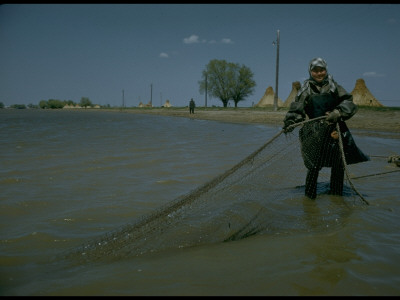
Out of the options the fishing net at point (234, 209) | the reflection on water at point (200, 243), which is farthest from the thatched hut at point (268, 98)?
the fishing net at point (234, 209)

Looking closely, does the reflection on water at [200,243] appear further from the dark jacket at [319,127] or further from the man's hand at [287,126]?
the man's hand at [287,126]

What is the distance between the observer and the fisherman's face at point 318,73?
145 inches

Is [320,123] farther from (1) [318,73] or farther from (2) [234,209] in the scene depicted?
(2) [234,209]

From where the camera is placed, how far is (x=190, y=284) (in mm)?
1979

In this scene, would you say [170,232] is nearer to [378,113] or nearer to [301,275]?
[301,275]

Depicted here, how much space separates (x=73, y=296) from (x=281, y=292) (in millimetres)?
1255

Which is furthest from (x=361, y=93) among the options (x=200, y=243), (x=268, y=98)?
(x=200, y=243)

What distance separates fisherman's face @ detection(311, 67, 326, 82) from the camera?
3.68m

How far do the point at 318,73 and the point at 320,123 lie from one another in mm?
599

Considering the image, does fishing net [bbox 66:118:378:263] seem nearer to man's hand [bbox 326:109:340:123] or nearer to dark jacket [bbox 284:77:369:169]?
dark jacket [bbox 284:77:369:169]

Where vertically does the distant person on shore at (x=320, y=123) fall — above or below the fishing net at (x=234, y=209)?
above

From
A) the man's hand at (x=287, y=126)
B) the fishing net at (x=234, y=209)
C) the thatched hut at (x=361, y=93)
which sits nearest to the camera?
the fishing net at (x=234, y=209)

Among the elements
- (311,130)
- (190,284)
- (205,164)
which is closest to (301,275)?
(190,284)

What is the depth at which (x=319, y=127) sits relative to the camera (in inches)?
146
